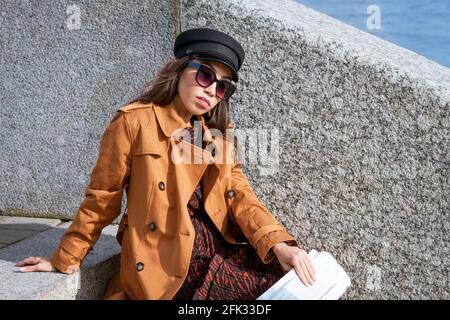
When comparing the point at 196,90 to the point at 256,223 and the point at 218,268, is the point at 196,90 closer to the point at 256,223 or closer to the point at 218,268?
the point at 256,223

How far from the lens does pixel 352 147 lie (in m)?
3.07

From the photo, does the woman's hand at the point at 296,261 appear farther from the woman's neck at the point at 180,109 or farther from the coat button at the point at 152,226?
the woman's neck at the point at 180,109

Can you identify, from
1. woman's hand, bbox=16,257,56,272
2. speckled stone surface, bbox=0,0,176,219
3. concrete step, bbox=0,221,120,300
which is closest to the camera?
concrete step, bbox=0,221,120,300

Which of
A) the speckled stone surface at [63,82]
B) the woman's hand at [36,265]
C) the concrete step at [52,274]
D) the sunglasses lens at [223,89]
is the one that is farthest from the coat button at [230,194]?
the speckled stone surface at [63,82]

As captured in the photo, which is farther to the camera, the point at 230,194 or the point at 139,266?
the point at 230,194

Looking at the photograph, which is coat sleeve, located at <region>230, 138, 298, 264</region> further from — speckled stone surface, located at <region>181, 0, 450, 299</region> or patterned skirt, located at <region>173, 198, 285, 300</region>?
speckled stone surface, located at <region>181, 0, 450, 299</region>

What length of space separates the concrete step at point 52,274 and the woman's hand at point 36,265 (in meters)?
0.03

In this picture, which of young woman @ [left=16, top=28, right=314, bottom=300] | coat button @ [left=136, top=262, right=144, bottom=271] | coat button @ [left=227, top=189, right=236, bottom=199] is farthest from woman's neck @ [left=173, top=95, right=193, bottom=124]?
coat button @ [left=136, top=262, right=144, bottom=271]

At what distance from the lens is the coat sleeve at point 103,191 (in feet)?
8.41

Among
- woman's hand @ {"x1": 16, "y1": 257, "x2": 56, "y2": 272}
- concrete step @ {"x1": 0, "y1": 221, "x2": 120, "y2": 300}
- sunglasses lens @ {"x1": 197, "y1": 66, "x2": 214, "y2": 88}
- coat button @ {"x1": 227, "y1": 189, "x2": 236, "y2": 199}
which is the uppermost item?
sunglasses lens @ {"x1": 197, "y1": 66, "x2": 214, "y2": 88}

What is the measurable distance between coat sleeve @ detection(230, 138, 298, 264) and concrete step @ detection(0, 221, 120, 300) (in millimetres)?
751

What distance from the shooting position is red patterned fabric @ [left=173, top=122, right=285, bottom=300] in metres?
2.50

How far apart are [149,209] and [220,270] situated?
40cm

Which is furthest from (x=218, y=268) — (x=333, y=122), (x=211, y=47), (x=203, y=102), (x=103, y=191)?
(x=333, y=122)
